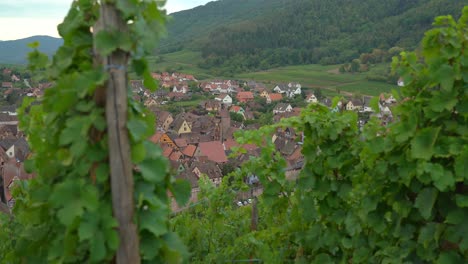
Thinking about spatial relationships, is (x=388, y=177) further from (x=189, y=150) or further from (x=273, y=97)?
(x=273, y=97)

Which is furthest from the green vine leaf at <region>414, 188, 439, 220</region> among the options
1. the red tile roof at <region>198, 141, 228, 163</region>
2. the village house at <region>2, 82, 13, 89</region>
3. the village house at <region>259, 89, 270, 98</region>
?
the village house at <region>2, 82, 13, 89</region>

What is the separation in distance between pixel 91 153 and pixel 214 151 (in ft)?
124

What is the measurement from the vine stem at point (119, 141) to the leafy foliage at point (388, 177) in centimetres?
175

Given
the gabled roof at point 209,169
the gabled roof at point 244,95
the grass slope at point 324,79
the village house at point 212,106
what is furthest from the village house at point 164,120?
the grass slope at point 324,79

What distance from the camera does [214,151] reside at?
129ft

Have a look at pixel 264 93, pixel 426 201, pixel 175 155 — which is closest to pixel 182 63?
pixel 264 93

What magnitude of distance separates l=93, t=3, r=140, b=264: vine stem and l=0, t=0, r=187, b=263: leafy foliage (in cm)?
3

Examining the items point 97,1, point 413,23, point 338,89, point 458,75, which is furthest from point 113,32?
point 413,23

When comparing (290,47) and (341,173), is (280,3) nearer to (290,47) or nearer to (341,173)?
(290,47)

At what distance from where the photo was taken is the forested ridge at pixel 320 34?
110250 millimetres

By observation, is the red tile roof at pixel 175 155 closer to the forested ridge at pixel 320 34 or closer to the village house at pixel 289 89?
the village house at pixel 289 89

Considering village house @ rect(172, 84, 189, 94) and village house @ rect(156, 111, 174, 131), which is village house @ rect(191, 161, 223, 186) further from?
village house @ rect(172, 84, 189, 94)

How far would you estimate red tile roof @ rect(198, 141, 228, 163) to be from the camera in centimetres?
3794

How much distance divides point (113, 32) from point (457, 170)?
2066mm
